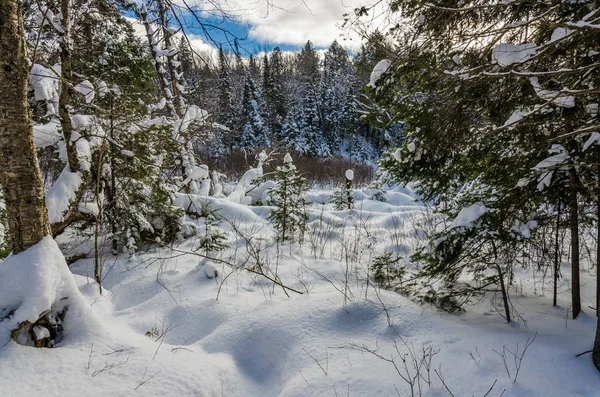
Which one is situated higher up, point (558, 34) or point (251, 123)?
point (251, 123)

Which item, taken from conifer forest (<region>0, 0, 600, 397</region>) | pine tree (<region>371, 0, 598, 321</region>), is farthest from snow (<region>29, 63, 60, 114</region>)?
pine tree (<region>371, 0, 598, 321</region>)

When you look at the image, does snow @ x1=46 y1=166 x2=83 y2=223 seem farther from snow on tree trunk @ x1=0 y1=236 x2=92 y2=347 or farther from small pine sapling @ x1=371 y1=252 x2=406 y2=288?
small pine sapling @ x1=371 y1=252 x2=406 y2=288

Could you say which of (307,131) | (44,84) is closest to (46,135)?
(44,84)

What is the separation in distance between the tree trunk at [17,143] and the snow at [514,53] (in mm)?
2901

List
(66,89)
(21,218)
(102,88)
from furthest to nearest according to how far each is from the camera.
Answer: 1. (102,88)
2. (66,89)
3. (21,218)

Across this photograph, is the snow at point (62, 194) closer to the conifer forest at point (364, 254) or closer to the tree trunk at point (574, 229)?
the conifer forest at point (364, 254)

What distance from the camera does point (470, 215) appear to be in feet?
8.87

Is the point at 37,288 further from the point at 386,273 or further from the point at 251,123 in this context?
the point at 251,123

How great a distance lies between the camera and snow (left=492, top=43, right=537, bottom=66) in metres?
1.87

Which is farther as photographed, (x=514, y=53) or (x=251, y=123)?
(x=251, y=123)

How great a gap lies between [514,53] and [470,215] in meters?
1.32

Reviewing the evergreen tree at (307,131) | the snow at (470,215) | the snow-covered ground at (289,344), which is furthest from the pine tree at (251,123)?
the snow at (470,215)

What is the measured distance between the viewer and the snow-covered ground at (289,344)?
188 centimetres

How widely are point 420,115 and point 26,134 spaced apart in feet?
10.4
